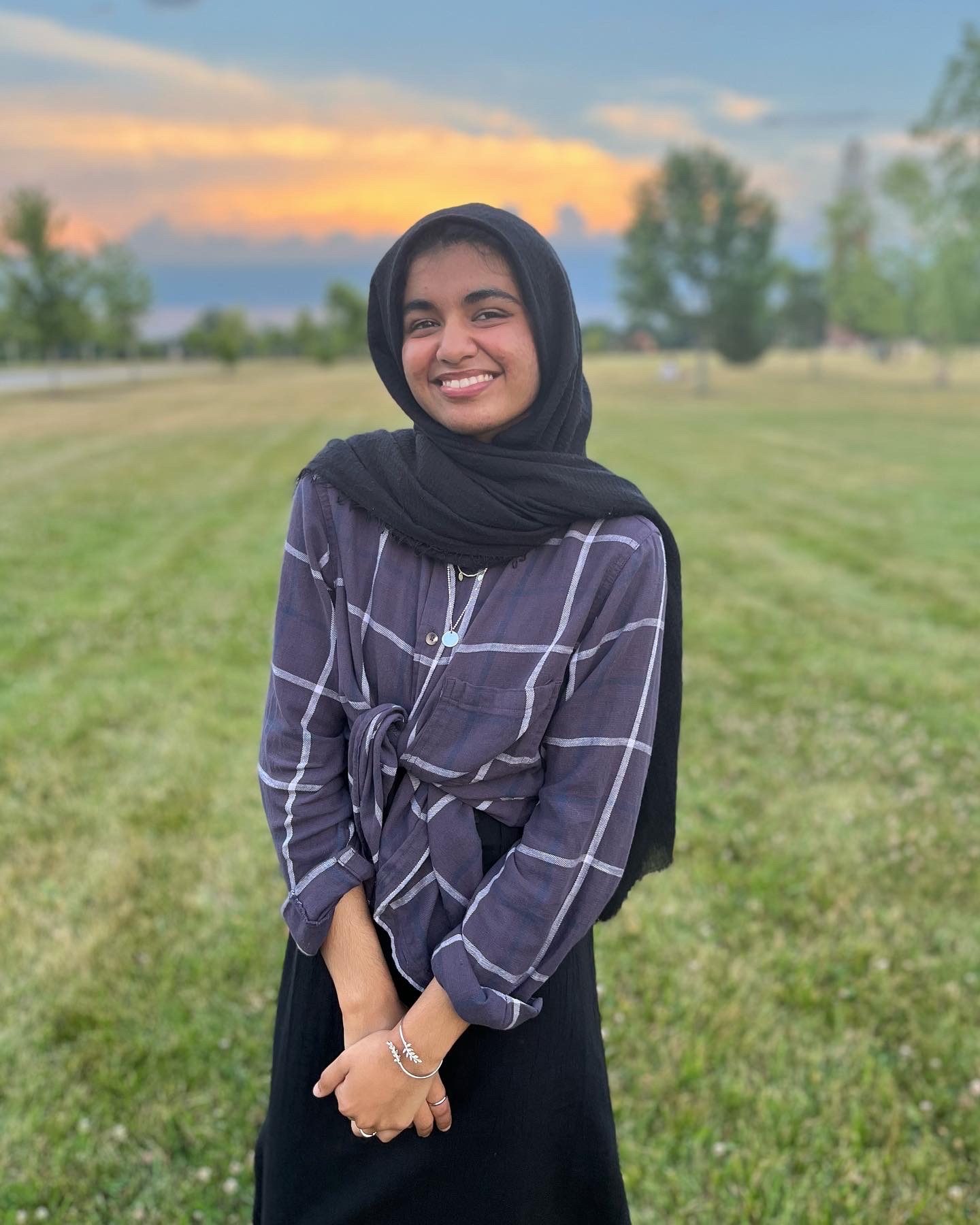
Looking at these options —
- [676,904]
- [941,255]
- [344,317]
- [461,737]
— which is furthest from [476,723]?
[344,317]

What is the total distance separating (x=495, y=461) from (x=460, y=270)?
1.10 ft

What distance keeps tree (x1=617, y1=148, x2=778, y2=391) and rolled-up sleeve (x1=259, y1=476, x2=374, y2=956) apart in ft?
150

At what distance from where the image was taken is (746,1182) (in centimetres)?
278

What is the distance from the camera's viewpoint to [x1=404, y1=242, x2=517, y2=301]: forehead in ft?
5.07

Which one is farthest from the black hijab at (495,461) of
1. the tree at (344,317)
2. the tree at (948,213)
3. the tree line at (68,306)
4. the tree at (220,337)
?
the tree at (344,317)

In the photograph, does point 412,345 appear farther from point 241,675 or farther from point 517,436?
point 241,675

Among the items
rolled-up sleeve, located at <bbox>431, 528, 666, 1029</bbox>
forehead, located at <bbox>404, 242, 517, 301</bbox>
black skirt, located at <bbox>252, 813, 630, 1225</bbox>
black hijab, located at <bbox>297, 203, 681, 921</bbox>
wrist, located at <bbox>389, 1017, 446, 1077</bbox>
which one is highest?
forehead, located at <bbox>404, 242, 517, 301</bbox>

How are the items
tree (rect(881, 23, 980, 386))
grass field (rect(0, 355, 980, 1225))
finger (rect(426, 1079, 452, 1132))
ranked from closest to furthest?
finger (rect(426, 1079, 452, 1132)) < grass field (rect(0, 355, 980, 1225)) < tree (rect(881, 23, 980, 386))

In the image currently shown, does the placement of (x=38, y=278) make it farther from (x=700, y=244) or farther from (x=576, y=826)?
(x=576, y=826)

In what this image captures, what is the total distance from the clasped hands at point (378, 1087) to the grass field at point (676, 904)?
0.49 feet

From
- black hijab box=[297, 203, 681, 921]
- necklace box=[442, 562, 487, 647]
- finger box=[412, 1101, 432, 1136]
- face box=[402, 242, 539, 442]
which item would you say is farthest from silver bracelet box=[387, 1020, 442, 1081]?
face box=[402, 242, 539, 442]

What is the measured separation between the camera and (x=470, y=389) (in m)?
1.60

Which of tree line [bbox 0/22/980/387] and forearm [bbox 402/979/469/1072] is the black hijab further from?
tree line [bbox 0/22/980/387]

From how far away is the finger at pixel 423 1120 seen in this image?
1634 mm
